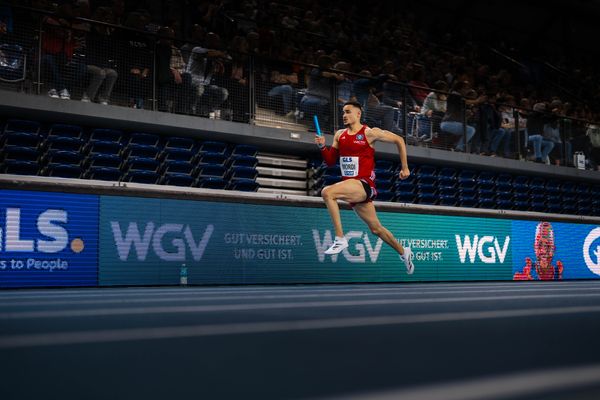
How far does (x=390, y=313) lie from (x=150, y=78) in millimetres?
8211

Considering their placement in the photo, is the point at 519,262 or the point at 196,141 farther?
the point at 519,262

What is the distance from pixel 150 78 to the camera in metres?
10.8

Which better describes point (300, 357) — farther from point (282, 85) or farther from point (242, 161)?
point (242, 161)

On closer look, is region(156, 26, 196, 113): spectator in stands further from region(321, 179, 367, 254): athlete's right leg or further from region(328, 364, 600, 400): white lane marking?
region(328, 364, 600, 400): white lane marking

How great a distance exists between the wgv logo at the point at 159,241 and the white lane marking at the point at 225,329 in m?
7.60

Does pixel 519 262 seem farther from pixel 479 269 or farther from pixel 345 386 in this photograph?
pixel 345 386

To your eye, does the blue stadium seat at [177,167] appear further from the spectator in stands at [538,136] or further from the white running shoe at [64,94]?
the spectator in stands at [538,136]

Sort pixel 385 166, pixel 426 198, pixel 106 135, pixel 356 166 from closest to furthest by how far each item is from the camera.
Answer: pixel 356 166, pixel 106 135, pixel 385 166, pixel 426 198

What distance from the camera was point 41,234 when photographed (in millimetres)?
9648

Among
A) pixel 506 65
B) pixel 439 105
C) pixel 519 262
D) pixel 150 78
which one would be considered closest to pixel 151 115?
pixel 150 78

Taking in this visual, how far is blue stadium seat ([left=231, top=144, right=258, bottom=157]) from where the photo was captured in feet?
41.2

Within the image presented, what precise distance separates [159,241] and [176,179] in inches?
51.9

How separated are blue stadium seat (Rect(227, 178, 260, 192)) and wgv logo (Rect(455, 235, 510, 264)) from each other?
465 centimetres

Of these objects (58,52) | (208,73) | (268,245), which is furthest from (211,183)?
(58,52)
